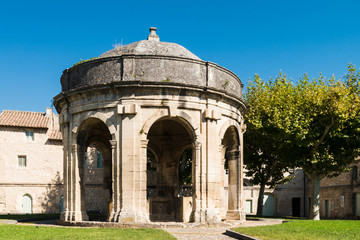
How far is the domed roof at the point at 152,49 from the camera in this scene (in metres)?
17.6

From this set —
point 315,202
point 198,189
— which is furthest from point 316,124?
point 198,189

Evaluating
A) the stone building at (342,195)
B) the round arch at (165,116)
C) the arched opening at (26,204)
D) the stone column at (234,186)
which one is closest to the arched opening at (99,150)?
the round arch at (165,116)

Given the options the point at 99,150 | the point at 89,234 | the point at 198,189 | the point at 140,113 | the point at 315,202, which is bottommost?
the point at 315,202

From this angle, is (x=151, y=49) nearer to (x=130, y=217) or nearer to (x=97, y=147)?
(x=97, y=147)

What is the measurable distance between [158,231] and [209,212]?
3.13 m

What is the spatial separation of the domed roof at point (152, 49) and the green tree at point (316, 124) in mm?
6888

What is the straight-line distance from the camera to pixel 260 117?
24047 mm

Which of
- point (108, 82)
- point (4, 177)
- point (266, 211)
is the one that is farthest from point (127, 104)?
point (266, 211)

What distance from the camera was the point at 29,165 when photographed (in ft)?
120

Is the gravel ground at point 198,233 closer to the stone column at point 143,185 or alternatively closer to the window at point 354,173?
the stone column at point 143,185

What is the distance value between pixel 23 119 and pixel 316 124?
79.9 feet

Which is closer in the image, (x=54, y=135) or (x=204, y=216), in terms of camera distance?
(x=204, y=216)

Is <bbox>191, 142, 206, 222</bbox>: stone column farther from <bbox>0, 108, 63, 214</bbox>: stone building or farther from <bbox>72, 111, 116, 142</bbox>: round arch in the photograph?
<bbox>0, 108, 63, 214</bbox>: stone building

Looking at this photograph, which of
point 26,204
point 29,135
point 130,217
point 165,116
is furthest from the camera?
point 29,135
